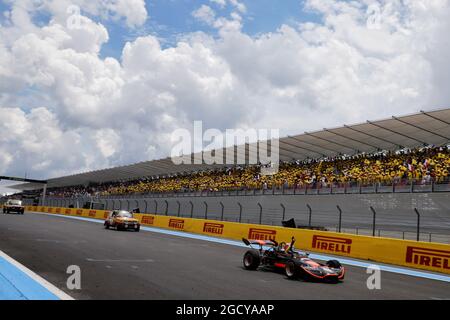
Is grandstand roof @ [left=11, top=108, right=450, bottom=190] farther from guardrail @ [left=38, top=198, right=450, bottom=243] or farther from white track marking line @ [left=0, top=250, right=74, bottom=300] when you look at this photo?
white track marking line @ [left=0, top=250, right=74, bottom=300]

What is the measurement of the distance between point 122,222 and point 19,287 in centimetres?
1957

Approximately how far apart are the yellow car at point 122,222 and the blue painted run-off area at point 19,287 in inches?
690

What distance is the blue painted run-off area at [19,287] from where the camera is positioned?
7.18 m

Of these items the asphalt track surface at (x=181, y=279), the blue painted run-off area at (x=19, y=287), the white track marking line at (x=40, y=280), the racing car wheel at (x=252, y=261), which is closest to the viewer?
the blue painted run-off area at (x=19, y=287)

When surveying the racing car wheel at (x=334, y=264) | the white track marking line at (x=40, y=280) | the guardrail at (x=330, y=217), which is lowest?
the white track marking line at (x=40, y=280)

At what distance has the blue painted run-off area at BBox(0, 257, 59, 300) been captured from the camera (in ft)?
23.6

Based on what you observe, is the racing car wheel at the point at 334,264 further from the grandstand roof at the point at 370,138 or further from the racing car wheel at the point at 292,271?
the grandstand roof at the point at 370,138

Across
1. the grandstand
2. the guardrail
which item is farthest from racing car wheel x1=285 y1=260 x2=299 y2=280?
the grandstand

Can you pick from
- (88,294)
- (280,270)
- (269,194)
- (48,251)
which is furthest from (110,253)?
(269,194)

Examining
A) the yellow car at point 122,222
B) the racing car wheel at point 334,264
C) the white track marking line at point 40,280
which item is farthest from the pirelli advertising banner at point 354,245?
the white track marking line at point 40,280

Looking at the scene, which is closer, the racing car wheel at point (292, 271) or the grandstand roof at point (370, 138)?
the racing car wheel at point (292, 271)

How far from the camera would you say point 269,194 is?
110ft

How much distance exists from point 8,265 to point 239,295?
5667 millimetres

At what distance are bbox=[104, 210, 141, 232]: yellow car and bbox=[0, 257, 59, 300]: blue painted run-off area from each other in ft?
57.5
